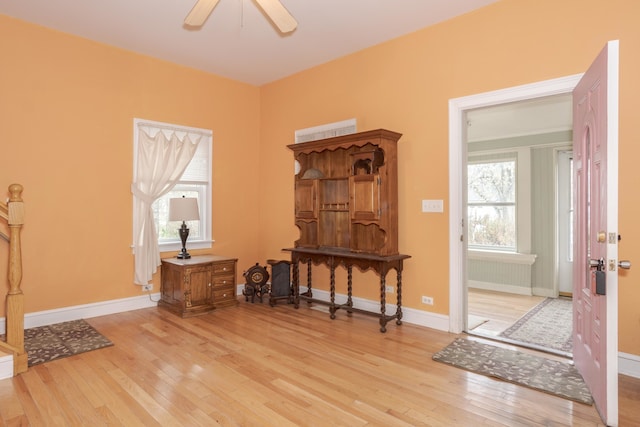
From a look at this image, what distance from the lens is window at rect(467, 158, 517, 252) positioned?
6.40m

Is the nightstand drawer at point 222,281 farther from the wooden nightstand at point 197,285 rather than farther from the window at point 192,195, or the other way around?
the window at point 192,195

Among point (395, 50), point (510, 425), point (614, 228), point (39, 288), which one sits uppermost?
point (395, 50)

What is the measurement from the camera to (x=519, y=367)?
3.00 metres

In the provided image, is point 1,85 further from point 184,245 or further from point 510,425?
point 510,425

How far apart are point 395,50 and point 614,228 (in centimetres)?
298

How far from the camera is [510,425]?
221 centimetres

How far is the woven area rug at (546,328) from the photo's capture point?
363 cm

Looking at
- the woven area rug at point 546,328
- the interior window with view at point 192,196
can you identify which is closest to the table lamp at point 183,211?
the interior window with view at point 192,196

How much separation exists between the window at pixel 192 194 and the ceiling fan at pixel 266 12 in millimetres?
2346

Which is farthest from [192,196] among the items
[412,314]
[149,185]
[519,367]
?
[519,367]

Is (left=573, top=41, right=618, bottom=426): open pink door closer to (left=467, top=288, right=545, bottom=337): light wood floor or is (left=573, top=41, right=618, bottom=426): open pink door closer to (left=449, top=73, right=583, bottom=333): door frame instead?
(left=449, top=73, right=583, bottom=333): door frame

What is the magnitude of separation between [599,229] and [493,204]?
4.47m

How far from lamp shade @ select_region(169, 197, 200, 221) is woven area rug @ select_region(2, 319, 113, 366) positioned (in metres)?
1.47

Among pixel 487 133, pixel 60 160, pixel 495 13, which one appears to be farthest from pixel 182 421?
pixel 487 133
